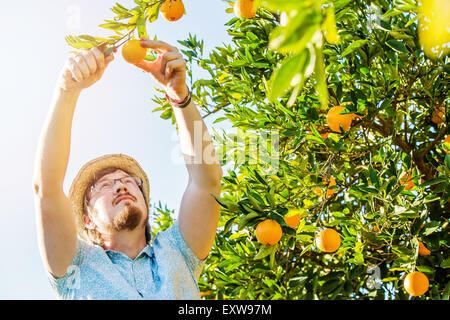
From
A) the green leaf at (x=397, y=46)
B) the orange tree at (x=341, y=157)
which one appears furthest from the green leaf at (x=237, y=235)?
the green leaf at (x=397, y=46)

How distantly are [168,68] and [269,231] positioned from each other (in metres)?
0.73

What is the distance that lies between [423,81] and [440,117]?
0.33 metres

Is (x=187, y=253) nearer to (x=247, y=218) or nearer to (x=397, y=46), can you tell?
(x=247, y=218)

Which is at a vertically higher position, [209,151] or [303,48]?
[209,151]

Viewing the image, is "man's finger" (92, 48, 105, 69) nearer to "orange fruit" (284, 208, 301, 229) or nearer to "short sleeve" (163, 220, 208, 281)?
"short sleeve" (163, 220, 208, 281)

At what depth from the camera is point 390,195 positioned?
7.29 ft

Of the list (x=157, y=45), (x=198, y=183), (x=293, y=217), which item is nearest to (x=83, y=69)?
(x=157, y=45)

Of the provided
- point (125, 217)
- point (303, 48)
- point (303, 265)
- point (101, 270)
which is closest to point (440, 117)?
point (303, 265)

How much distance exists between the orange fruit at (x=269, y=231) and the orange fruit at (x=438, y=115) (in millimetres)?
1399

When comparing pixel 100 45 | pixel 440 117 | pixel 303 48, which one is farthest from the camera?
pixel 440 117

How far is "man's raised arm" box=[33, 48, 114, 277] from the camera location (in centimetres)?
158

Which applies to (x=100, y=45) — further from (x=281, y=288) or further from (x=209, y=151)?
(x=281, y=288)

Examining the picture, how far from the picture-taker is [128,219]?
1.92 m
